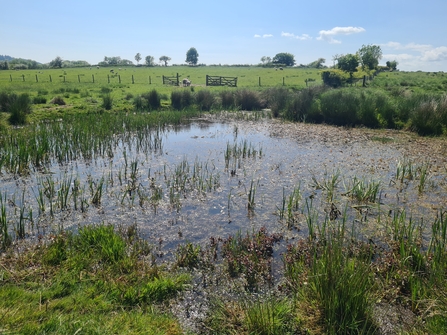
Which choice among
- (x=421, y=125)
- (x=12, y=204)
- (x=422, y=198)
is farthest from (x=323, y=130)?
(x=12, y=204)

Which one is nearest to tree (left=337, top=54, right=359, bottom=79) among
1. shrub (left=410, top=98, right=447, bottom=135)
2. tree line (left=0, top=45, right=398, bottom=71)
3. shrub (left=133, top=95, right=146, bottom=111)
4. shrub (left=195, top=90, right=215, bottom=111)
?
tree line (left=0, top=45, right=398, bottom=71)

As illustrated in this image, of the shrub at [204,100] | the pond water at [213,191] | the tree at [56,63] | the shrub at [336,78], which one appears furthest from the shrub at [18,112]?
the tree at [56,63]

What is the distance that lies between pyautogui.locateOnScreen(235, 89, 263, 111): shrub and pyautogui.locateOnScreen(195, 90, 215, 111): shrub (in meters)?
2.09

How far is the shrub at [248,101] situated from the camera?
25.7 metres

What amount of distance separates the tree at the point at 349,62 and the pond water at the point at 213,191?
24590 millimetres

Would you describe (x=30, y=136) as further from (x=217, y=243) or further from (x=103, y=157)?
(x=217, y=243)

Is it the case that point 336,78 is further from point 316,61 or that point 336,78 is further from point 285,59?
point 285,59

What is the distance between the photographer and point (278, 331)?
4.01 metres

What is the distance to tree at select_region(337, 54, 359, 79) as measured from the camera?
35.6 m

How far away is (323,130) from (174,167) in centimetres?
1005

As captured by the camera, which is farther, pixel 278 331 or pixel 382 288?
pixel 382 288

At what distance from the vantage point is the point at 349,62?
35750mm

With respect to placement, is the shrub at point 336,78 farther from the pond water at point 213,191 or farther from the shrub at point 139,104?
the pond water at point 213,191

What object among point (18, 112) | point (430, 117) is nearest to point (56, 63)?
point (18, 112)
